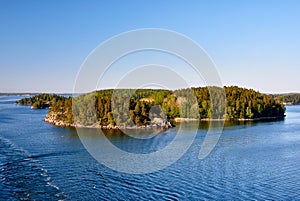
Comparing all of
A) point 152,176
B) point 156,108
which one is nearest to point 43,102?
point 156,108

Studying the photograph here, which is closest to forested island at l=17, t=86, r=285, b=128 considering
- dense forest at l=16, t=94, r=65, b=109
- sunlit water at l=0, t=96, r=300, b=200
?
sunlit water at l=0, t=96, r=300, b=200

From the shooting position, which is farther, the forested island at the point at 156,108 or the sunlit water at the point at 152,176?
the forested island at the point at 156,108

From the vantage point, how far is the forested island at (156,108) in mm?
46250

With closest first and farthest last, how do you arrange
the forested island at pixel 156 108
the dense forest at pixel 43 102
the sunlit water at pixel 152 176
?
the sunlit water at pixel 152 176
the forested island at pixel 156 108
the dense forest at pixel 43 102

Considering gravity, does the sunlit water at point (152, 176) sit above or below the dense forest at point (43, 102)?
below

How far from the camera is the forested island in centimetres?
4625

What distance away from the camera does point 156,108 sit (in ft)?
199

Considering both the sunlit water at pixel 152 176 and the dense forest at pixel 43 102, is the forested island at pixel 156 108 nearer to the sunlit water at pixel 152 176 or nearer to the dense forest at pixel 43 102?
the sunlit water at pixel 152 176

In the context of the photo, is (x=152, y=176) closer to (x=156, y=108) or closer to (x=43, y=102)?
(x=156, y=108)

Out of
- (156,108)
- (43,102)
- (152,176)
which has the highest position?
(43,102)

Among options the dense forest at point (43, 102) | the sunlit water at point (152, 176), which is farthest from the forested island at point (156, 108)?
the dense forest at point (43, 102)

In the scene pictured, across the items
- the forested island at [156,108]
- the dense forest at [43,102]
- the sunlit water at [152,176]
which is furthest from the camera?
the dense forest at [43,102]

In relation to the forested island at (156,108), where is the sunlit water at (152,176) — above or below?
below

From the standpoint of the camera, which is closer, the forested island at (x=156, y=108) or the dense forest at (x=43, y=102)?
the forested island at (x=156, y=108)
